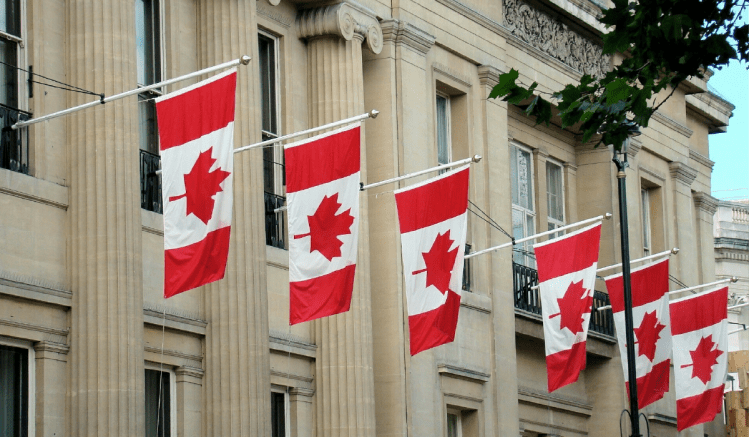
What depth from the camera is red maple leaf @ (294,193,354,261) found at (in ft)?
61.5

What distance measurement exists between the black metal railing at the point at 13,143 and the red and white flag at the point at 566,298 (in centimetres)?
952

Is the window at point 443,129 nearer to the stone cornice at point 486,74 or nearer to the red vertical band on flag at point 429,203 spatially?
the stone cornice at point 486,74

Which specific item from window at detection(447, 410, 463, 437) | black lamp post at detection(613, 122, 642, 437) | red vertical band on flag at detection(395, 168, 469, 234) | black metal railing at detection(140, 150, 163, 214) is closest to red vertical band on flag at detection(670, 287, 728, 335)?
window at detection(447, 410, 463, 437)

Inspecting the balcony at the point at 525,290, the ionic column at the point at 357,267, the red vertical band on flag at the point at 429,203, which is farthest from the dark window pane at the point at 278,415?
the balcony at the point at 525,290

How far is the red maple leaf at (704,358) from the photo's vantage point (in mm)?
28797

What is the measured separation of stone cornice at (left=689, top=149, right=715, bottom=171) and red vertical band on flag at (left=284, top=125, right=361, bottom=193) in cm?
2139

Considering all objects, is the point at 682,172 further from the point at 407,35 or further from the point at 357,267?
the point at 357,267

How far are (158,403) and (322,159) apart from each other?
3.95 m

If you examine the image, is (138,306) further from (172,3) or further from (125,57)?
(172,3)

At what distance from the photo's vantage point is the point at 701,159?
39.7m

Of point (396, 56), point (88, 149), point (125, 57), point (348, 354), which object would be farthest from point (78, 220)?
point (396, 56)

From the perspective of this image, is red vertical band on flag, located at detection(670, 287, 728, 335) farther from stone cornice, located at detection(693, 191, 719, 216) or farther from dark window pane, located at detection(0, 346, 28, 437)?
dark window pane, located at detection(0, 346, 28, 437)

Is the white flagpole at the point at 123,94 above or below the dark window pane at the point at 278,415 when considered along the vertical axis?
above

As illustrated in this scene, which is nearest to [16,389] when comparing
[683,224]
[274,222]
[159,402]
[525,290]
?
[159,402]
